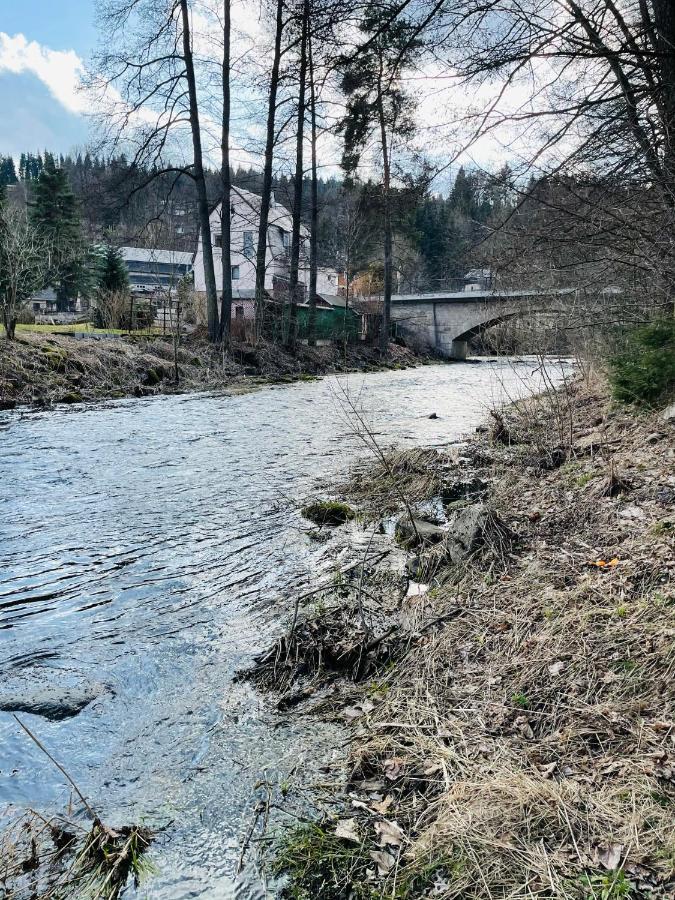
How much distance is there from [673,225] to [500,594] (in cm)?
422

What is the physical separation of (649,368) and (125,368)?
14.3 meters

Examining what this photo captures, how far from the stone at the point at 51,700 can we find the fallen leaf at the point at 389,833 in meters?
1.75

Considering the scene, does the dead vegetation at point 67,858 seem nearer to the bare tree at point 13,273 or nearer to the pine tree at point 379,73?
the pine tree at point 379,73

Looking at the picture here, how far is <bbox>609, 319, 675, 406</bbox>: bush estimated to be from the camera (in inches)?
285

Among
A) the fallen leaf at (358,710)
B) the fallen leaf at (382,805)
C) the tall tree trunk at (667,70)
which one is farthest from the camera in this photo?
the tall tree trunk at (667,70)

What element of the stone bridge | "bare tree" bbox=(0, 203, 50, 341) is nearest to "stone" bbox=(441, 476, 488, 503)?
"bare tree" bbox=(0, 203, 50, 341)

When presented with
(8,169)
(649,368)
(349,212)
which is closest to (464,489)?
(649,368)

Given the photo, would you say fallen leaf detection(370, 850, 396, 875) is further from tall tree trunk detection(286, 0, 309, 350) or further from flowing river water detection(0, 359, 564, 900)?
tall tree trunk detection(286, 0, 309, 350)

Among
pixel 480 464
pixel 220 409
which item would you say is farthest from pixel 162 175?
pixel 480 464

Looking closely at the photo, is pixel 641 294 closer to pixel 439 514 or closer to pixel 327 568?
pixel 439 514

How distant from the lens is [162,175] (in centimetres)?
2175

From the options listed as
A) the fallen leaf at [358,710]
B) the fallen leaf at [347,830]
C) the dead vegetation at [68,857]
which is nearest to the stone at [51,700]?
the dead vegetation at [68,857]

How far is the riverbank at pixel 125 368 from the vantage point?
14539mm

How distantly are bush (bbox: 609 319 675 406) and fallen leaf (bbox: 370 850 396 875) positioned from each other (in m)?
6.53
